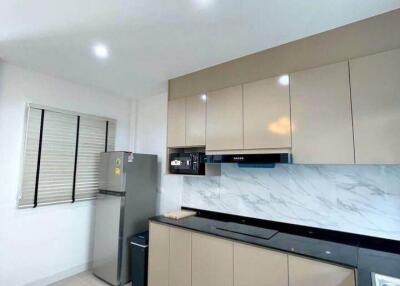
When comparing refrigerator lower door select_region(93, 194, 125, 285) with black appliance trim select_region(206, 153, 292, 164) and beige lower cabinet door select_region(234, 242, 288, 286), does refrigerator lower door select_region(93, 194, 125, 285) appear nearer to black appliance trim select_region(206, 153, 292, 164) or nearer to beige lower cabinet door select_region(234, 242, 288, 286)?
black appliance trim select_region(206, 153, 292, 164)

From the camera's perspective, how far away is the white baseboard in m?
2.64

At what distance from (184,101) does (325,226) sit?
1.96 metres

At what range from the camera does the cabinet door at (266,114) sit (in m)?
1.94

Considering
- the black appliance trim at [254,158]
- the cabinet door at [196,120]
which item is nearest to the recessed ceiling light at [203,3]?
the cabinet door at [196,120]

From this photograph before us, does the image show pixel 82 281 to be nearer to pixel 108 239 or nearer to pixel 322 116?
pixel 108 239

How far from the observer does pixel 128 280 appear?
9.20 feet

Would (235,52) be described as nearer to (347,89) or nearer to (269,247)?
(347,89)

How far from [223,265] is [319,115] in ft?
4.99

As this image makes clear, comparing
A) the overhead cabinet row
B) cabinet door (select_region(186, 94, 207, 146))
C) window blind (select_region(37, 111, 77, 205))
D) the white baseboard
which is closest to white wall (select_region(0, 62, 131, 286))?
the white baseboard

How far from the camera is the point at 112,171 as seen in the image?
290cm

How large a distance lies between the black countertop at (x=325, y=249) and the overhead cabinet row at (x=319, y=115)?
67cm

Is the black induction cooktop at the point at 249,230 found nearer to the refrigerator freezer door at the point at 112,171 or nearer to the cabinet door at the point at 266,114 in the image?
the cabinet door at the point at 266,114

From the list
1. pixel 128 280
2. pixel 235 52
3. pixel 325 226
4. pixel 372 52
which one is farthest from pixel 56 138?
pixel 372 52

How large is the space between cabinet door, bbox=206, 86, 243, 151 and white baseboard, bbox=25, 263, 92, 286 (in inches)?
97.5
